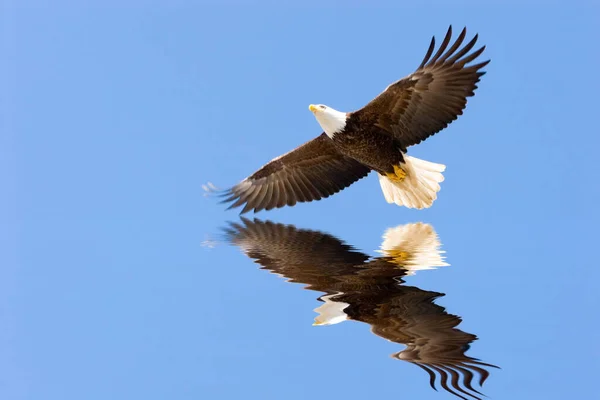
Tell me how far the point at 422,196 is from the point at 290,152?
1.49 meters

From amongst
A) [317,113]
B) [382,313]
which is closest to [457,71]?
[317,113]

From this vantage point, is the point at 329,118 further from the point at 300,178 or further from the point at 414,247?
the point at 414,247

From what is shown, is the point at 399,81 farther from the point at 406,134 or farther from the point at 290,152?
the point at 290,152

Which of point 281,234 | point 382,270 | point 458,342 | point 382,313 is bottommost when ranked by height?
point 458,342

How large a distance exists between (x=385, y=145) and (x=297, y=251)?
1.43 meters

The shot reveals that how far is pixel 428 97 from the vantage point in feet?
22.7

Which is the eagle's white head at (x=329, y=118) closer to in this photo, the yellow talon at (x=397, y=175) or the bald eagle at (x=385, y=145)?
the bald eagle at (x=385, y=145)

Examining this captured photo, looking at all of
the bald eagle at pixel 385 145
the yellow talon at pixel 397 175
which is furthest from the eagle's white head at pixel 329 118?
the yellow talon at pixel 397 175

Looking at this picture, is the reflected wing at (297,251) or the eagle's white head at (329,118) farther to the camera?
the eagle's white head at (329,118)

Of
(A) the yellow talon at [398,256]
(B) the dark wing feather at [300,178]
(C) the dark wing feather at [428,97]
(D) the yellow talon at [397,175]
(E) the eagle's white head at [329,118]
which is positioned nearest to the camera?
(A) the yellow talon at [398,256]

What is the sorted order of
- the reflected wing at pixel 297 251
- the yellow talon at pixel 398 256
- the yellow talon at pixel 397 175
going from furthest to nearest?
1. the yellow talon at pixel 397 175
2. the yellow talon at pixel 398 256
3. the reflected wing at pixel 297 251

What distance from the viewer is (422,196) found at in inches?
310

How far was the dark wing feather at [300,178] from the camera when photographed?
8227 mm

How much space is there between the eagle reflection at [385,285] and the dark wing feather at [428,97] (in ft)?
3.39
